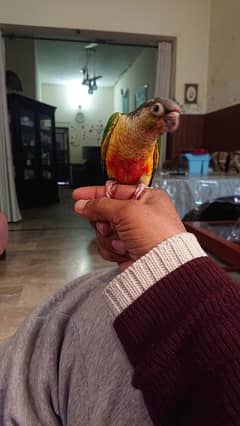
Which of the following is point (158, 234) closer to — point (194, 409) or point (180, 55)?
point (194, 409)

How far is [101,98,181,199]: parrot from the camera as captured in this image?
0.46m

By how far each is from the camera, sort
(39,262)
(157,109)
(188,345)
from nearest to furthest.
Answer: (188,345), (157,109), (39,262)

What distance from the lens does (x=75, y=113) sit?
664 centimetres

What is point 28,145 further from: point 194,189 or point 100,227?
point 100,227

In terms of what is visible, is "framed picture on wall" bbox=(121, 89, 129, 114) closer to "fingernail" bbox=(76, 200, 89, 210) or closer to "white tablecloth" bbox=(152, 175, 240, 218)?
"white tablecloth" bbox=(152, 175, 240, 218)

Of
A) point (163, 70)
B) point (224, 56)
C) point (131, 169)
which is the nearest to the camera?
point (131, 169)

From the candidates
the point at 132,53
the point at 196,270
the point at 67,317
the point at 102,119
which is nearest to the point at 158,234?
the point at 196,270

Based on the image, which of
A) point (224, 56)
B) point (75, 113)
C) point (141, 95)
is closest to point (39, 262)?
point (224, 56)

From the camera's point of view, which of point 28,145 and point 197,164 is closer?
point 197,164

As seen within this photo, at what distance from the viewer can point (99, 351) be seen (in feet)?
1.18

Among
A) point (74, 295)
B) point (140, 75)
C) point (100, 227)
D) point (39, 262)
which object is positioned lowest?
point (39, 262)

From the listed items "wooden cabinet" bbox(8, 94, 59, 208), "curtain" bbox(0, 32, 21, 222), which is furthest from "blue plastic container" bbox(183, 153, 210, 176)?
"wooden cabinet" bbox(8, 94, 59, 208)

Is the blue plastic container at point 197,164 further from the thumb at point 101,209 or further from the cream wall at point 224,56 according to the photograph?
the thumb at point 101,209

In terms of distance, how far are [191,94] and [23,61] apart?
2708 mm
